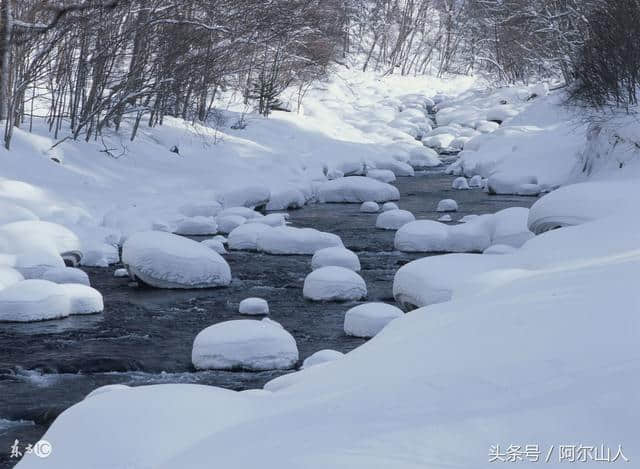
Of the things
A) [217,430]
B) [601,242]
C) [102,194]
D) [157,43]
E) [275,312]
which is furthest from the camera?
[157,43]

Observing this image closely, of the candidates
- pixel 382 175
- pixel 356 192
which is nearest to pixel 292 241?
pixel 356 192

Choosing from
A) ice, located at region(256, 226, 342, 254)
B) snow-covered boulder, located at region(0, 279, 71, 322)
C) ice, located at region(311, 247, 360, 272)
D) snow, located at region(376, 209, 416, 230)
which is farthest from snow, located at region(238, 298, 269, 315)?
snow, located at region(376, 209, 416, 230)

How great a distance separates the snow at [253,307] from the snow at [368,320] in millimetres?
1001

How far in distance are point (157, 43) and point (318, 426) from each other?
1440 centimetres

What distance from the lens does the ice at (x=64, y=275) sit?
792cm

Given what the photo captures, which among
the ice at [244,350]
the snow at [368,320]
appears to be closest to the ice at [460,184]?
the snow at [368,320]

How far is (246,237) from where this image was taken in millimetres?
10484

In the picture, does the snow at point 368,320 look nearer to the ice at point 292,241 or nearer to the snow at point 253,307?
the snow at point 253,307

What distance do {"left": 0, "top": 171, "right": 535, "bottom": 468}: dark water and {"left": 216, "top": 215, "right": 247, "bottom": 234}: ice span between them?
1562 millimetres

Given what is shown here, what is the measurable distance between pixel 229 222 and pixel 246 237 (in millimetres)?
1246

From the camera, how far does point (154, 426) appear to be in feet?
10.2

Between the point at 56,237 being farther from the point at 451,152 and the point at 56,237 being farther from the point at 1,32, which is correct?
the point at 451,152

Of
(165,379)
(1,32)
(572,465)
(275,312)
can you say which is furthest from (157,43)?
(572,465)

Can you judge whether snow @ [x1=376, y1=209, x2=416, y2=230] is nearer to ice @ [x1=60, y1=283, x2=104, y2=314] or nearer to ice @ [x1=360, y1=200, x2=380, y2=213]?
ice @ [x1=360, y1=200, x2=380, y2=213]
